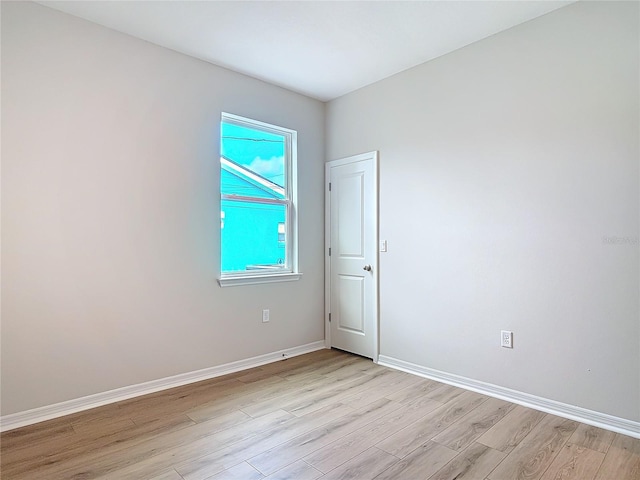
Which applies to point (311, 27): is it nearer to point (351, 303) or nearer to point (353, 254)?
point (353, 254)

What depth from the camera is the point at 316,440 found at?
7.25 feet

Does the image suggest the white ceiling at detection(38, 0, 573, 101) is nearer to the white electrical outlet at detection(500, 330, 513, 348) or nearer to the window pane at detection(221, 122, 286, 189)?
the window pane at detection(221, 122, 286, 189)

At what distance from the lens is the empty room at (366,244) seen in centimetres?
226

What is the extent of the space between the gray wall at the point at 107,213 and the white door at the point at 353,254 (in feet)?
3.07

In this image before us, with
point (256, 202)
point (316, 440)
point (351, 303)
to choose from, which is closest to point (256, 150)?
point (256, 202)

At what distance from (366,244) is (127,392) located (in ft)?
7.95

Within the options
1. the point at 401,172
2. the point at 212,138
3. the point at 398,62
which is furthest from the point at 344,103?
the point at 212,138

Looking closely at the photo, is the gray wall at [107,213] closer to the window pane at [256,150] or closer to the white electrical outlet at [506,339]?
the window pane at [256,150]

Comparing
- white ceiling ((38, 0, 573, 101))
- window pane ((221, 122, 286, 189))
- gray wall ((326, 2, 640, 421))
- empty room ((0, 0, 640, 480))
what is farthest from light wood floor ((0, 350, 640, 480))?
white ceiling ((38, 0, 573, 101))

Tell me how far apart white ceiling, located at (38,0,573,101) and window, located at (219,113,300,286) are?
0.63 metres

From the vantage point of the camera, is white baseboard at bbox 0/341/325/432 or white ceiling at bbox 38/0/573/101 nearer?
white baseboard at bbox 0/341/325/432

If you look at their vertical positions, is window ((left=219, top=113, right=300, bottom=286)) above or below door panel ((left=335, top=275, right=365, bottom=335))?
above

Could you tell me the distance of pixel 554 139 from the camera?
2580 mm

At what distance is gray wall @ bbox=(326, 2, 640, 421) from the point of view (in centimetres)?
233
